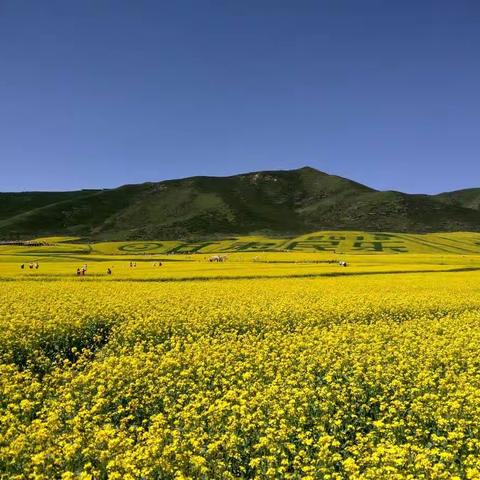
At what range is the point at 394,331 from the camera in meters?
20.4

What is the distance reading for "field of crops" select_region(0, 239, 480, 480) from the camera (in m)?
9.02

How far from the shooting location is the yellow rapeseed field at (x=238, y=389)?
8.99m

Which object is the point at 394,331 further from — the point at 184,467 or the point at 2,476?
the point at 2,476

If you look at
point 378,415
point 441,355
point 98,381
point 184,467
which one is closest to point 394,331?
point 441,355

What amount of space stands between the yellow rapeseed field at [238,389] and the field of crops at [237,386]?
0.06 m

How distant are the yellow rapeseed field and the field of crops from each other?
62 mm

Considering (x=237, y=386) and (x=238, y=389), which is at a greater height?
(x=238, y=389)

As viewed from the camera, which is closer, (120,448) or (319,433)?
(120,448)

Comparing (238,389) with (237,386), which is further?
(237,386)

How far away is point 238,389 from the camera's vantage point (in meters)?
12.7

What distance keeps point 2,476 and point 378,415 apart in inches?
339

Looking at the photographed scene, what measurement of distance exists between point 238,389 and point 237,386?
5.41 feet

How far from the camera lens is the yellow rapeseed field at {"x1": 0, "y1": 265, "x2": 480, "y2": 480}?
29.5 feet

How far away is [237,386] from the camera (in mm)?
14266
